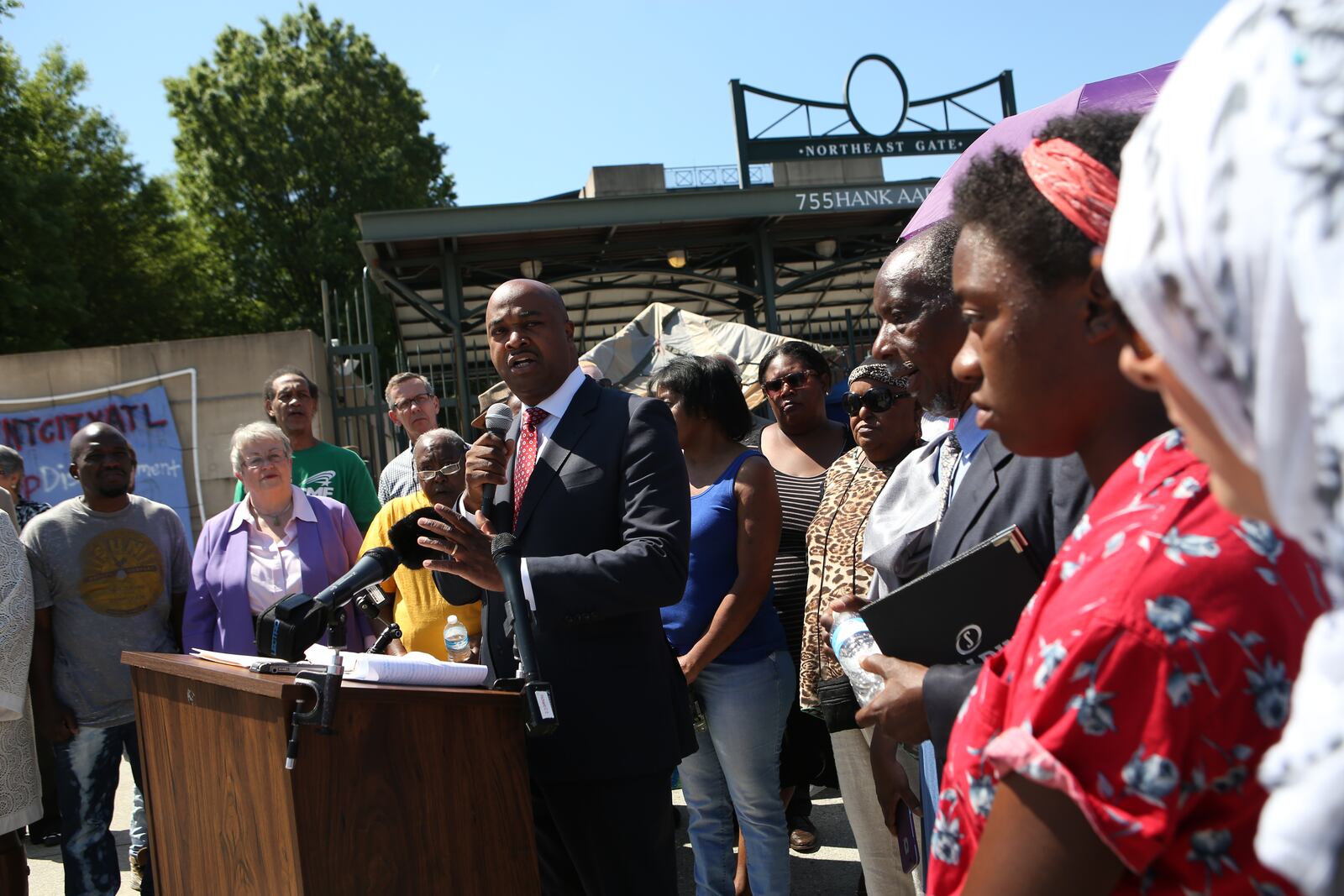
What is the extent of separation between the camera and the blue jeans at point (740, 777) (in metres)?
4.08

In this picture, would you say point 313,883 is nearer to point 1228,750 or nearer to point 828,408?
point 1228,750

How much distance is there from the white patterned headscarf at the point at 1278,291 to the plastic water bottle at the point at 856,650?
1.40m

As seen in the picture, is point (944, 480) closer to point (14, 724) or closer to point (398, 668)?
point (398, 668)

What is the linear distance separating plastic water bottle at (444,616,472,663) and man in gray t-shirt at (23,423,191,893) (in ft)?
6.34

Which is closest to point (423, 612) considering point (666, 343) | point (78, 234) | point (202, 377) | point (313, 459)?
point (313, 459)

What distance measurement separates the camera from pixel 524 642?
2502 millimetres

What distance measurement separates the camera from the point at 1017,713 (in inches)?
45.3

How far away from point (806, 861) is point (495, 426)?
3308 millimetres

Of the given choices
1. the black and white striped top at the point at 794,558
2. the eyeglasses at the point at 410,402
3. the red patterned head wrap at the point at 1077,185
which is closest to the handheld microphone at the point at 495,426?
the red patterned head wrap at the point at 1077,185

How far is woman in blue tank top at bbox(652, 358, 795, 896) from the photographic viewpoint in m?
4.09

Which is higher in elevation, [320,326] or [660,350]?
[320,326]

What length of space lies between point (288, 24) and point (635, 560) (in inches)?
1372

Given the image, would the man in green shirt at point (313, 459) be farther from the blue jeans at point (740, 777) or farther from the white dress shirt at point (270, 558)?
the blue jeans at point (740, 777)

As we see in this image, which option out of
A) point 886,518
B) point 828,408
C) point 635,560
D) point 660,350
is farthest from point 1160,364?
point 660,350
